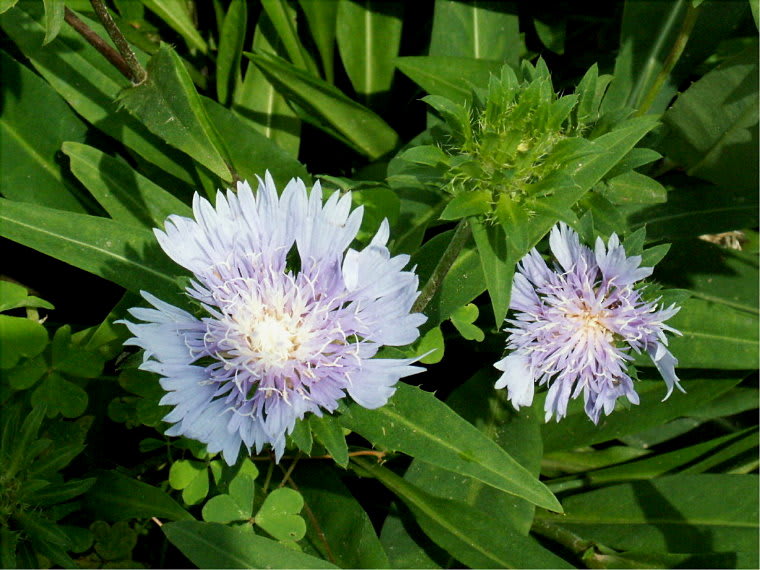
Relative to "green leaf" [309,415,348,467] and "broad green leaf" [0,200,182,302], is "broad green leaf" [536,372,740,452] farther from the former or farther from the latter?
"broad green leaf" [0,200,182,302]

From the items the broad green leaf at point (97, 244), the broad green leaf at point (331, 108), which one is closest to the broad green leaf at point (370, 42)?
the broad green leaf at point (331, 108)

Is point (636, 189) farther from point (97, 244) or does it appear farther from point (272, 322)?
point (97, 244)

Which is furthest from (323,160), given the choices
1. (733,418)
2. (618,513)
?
(733,418)

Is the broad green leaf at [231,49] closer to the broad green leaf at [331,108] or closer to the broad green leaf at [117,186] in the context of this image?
the broad green leaf at [331,108]

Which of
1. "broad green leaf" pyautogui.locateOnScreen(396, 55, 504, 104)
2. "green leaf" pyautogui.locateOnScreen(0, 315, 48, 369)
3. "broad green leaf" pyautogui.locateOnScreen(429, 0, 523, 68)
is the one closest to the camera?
"green leaf" pyautogui.locateOnScreen(0, 315, 48, 369)

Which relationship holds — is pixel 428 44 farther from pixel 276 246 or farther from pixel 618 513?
pixel 618 513

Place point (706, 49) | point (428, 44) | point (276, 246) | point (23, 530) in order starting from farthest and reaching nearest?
point (428, 44)
point (706, 49)
point (23, 530)
point (276, 246)

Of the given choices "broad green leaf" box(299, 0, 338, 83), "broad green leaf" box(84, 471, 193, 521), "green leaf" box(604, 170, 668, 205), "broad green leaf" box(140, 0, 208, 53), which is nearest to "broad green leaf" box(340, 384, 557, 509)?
"broad green leaf" box(84, 471, 193, 521)
